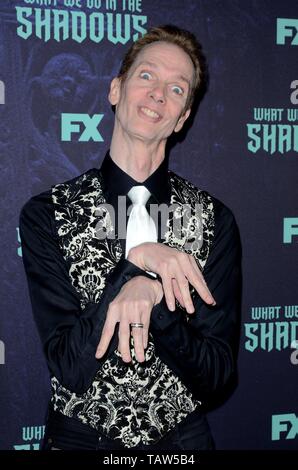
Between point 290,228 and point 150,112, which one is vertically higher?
point 150,112

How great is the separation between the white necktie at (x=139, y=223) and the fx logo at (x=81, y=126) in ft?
1.75

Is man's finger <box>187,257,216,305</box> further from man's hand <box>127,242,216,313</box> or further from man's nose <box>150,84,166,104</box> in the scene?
man's nose <box>150,84,166,104</box>

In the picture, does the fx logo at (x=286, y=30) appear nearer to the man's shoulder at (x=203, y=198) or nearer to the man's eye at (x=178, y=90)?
the man's eye at (x=178, y=90)

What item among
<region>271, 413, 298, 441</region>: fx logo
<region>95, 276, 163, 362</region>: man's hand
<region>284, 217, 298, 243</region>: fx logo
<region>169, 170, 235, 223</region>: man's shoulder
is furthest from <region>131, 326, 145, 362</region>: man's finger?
<region>271, 413, 298, 441</region>: fx logo

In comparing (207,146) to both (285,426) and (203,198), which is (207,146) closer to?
(203,198)

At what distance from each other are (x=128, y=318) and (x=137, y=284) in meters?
0.11

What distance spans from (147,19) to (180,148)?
571 millimetres

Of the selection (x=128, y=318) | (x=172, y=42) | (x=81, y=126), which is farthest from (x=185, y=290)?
(x=81, y=126)

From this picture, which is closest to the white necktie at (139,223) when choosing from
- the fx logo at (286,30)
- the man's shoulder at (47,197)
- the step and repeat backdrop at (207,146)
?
the man's shoulder at (47,197)

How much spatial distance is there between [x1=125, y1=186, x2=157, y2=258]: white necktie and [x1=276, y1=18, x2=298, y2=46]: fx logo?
1195mm

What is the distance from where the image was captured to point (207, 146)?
96.8 inches

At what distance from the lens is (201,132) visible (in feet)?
8.04

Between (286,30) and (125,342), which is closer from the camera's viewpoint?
(125,342)
